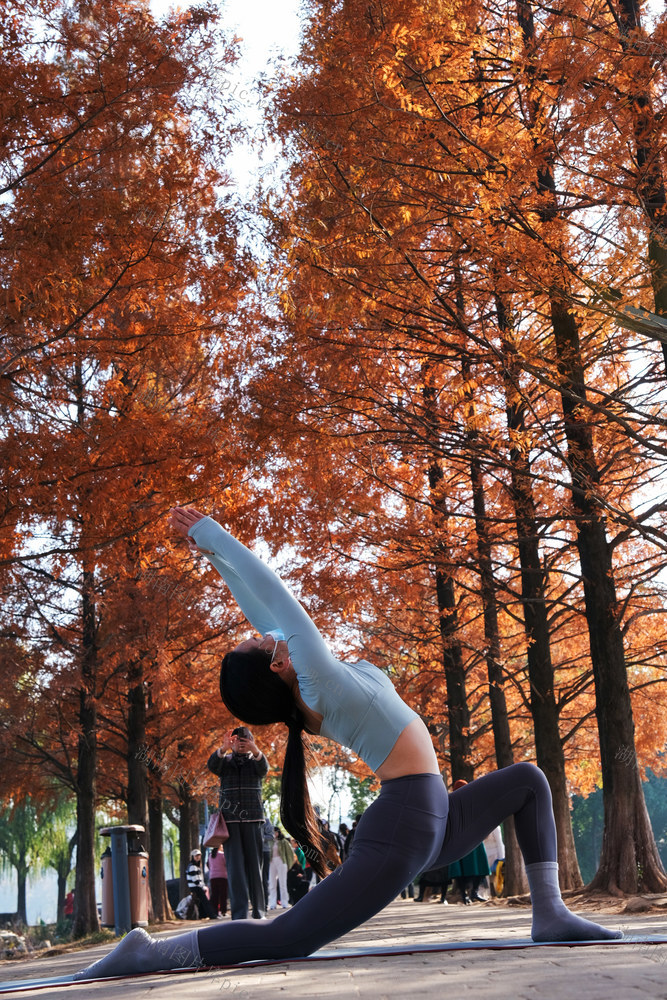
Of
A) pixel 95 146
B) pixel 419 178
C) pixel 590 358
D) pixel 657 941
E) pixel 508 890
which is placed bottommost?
pixel 508 890

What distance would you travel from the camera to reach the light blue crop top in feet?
10.9

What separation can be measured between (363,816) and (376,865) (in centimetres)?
18

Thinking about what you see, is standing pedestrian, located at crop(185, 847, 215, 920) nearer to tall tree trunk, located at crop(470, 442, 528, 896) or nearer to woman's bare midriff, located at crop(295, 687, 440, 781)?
tall tree trunk, located at crop(470, 442, 528, 896)

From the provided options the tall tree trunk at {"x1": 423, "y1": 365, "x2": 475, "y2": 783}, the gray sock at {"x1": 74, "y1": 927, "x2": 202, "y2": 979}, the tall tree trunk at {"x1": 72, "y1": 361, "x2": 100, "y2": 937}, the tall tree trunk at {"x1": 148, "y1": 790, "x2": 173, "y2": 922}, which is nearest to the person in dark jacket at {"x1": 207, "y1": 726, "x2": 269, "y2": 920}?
the gray sock at {"x1": 74, "y1": 927, "x2": 202, "y2": 979}

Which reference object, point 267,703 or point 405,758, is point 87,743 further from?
point 405,758

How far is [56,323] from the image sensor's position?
8531 mm

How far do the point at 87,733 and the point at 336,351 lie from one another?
28.5 feet

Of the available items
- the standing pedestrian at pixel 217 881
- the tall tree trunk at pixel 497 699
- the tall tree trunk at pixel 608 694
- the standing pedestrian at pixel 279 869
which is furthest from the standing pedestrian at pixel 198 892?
the tall tree trunk at pixel 608 694

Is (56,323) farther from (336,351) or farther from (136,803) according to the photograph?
(136,803)

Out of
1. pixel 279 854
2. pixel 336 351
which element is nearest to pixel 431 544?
pixel 336 351

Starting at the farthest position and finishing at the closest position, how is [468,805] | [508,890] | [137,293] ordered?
[508,890] < [137,293] < [468,805]

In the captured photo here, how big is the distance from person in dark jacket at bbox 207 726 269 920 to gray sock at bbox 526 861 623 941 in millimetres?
5010

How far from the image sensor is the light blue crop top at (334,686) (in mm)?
3322

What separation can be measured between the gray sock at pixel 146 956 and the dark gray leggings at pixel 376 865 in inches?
1.9
